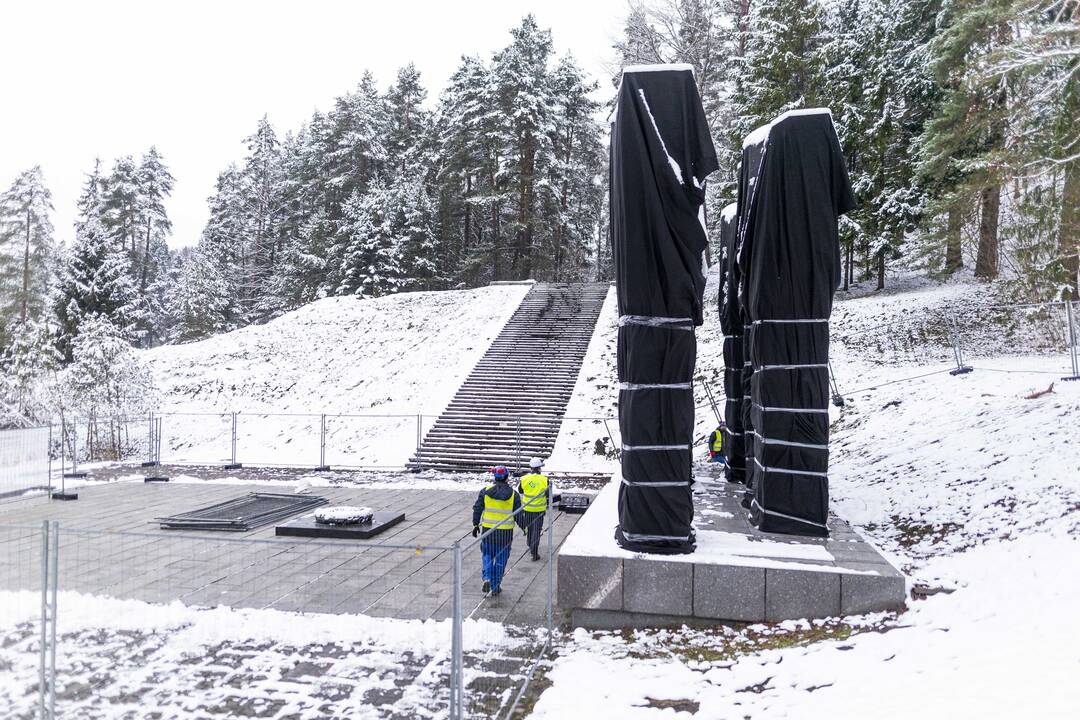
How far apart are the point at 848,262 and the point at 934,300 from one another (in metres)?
5.67

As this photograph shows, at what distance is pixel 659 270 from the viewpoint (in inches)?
296

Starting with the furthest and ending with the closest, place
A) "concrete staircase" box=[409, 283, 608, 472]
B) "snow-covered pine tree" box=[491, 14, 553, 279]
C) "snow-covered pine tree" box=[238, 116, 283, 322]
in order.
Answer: "snow-covered pine tree" box=[238, 116, 283, 322], "snow-covered pine tree" box=[491, 14, 553, 279], "concrete staircase" box=[409, 283, 608, 472]

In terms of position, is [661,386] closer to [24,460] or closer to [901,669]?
[901,669]

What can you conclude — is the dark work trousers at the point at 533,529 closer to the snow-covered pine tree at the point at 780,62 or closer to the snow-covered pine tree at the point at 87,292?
the snow-covered pine tree at the point at 780,62

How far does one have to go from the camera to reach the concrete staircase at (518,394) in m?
19.1

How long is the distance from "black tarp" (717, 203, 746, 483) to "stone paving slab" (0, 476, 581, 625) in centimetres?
328

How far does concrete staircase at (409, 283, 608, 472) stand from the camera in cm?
1911

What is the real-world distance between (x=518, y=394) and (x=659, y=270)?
1477cm

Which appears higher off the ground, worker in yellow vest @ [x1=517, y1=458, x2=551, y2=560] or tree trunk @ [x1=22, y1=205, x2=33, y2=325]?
tree trunk @ [x1=22, y1=205, x2=33, y2=325]

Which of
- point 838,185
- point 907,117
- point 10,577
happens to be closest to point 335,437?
point 10,577

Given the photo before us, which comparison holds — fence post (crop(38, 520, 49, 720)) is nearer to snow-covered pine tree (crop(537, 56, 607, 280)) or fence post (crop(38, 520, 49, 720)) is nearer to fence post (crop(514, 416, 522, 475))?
fence post (crop(514, 416, 522, 475))

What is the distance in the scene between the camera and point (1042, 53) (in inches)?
473

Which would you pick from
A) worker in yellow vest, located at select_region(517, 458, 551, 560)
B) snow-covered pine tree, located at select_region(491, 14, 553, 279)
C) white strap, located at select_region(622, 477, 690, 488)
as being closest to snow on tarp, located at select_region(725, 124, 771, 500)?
white strap, located at select_region(622, 477, 690, 488)

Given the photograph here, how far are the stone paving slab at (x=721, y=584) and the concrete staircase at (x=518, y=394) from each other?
11.3 m
